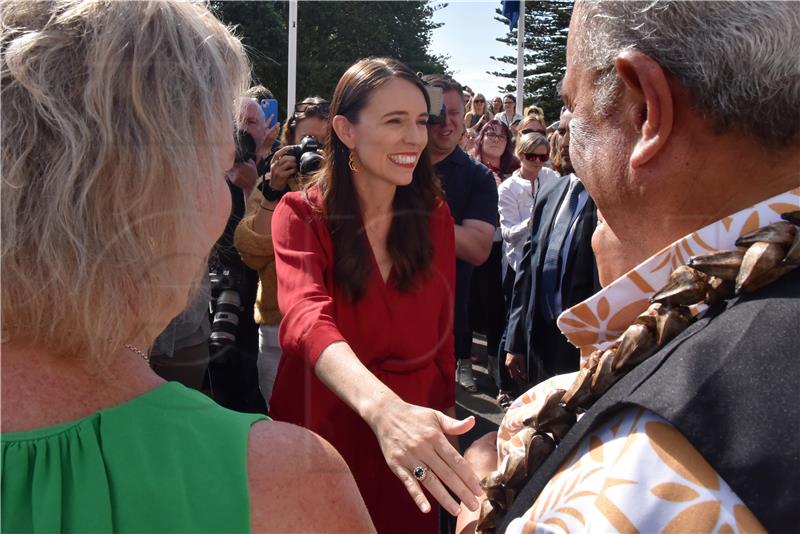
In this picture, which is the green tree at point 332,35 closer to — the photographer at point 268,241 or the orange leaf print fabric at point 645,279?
the photographer at point 268,241

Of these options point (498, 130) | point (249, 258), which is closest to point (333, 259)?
point (249, 258)

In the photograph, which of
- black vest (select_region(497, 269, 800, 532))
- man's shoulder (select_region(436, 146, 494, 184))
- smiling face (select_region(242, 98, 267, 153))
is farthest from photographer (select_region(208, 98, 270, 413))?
black vest (select_region(497, 269, 800, 532))

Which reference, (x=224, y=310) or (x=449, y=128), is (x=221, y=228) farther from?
(x=449, y=128)

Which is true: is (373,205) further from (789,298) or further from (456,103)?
(456,103)

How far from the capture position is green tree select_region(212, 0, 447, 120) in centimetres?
345

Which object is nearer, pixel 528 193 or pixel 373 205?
pixel 373 205

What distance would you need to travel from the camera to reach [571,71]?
101 centimetres

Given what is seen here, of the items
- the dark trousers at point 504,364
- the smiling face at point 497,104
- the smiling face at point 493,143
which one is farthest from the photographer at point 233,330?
the smiling face at point 497,104

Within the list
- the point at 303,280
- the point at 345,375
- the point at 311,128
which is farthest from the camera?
the point at 311,128

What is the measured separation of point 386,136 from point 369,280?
0.48 m

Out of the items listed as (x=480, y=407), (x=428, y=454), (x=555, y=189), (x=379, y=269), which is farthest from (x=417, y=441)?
(x=480, y=407)

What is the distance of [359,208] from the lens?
2.09 m

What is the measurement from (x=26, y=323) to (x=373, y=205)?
139 cm

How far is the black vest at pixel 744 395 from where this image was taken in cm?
67
